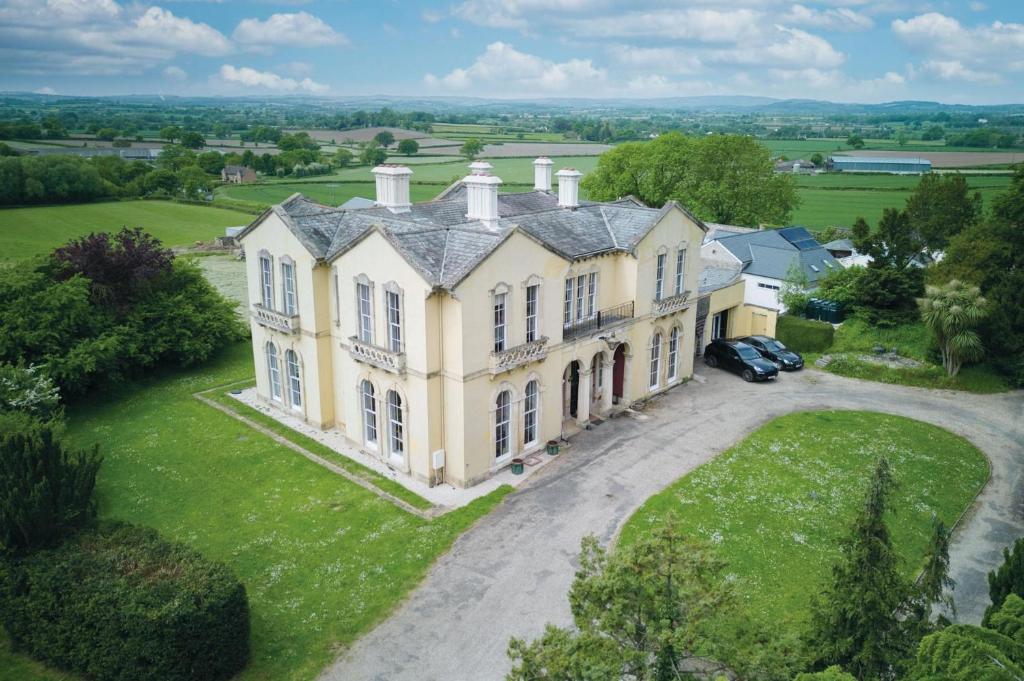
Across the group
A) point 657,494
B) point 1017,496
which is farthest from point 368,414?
point 1017,496

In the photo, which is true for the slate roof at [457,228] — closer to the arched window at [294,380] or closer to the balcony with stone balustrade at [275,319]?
the balcony with stone balustrade at [275,319]

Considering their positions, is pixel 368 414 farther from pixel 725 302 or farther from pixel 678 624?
pixel 725 302

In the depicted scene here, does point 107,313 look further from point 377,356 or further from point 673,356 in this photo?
point 673,356

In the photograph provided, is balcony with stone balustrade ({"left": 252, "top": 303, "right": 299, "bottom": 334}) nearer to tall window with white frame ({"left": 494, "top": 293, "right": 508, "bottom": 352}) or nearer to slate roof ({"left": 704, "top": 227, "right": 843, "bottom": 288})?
tall window with white frame ({"left": 494, "top": 293, "right": 508, "bottom": 352})

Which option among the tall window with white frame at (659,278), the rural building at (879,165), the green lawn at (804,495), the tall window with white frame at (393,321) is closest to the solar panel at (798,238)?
the tall window with white frame at (659,278)

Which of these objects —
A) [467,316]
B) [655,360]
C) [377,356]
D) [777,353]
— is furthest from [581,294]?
[777,353]
